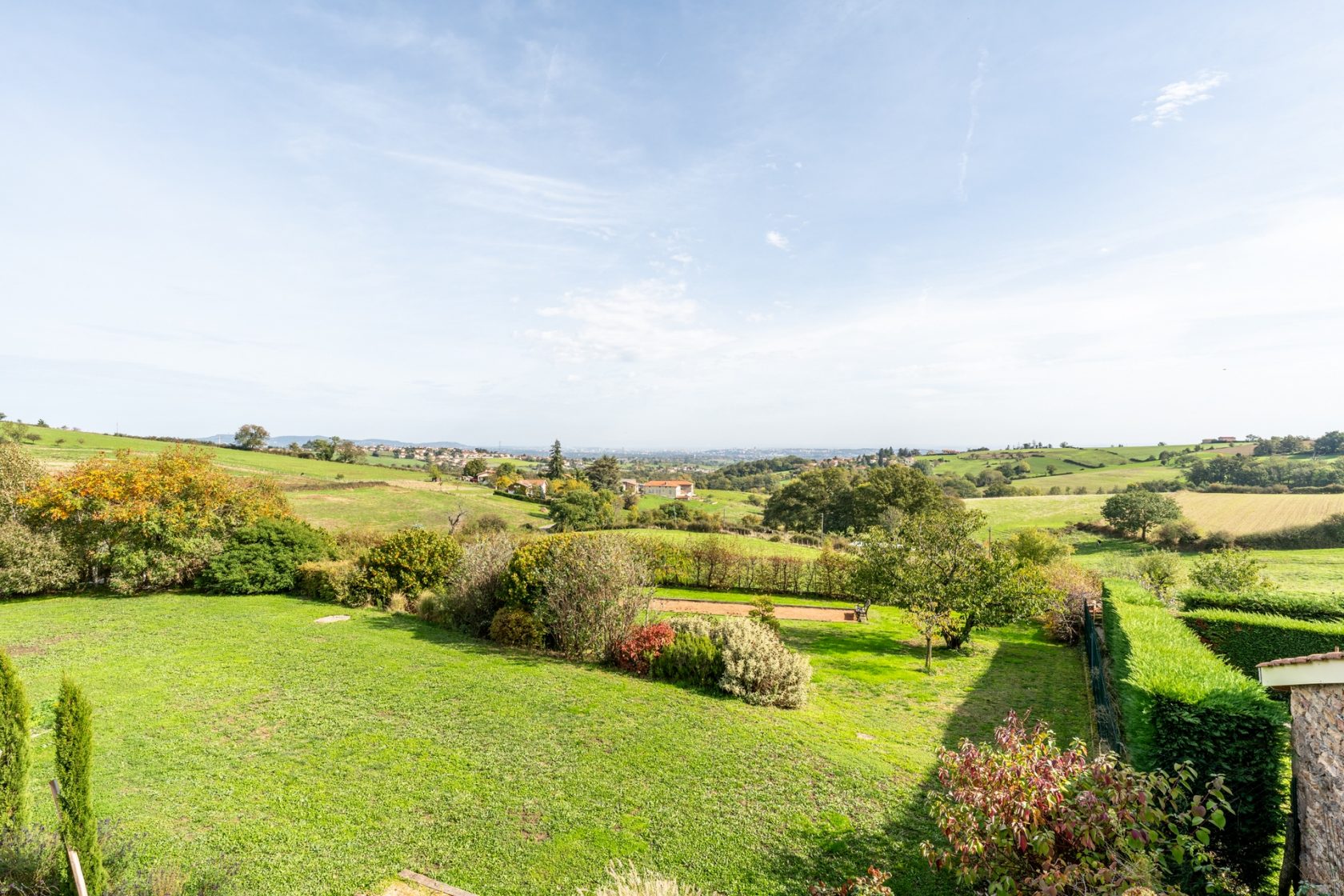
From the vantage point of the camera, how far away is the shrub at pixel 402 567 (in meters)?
16.3

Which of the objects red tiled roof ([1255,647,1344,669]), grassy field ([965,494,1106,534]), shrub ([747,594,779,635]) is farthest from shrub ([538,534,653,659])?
grassy field ([965,494,1106,534])

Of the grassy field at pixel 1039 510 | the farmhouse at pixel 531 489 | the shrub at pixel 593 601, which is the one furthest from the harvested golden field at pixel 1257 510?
the farmhouse at pixel 531 489

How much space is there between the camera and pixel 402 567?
1645 centimetres

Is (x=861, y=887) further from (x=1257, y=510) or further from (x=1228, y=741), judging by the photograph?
(x=1257, y=510)

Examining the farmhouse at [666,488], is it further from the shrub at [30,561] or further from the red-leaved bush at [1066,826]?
the red-leaved bush at [1066,826]

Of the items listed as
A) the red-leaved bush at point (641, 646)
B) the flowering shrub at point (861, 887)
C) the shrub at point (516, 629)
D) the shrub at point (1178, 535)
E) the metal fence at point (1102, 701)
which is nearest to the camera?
the flowering shrub at point (861, 887)

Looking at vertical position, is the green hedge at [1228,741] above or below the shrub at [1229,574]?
above

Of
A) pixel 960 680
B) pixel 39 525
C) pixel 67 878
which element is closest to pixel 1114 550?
pixel 960 680

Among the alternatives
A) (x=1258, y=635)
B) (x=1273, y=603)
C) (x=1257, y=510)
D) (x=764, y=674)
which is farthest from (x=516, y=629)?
(x=1257, y=510)

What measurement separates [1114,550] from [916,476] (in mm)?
14092

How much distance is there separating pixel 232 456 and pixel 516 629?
173ft

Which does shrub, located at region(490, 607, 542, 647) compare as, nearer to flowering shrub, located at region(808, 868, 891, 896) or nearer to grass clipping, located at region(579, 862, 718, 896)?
grass clipping, located at region(579, 862, 718, 896)

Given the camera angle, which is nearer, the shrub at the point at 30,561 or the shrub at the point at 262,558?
the shrub at the point at 30,561

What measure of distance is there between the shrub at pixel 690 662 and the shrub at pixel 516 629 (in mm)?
3225
